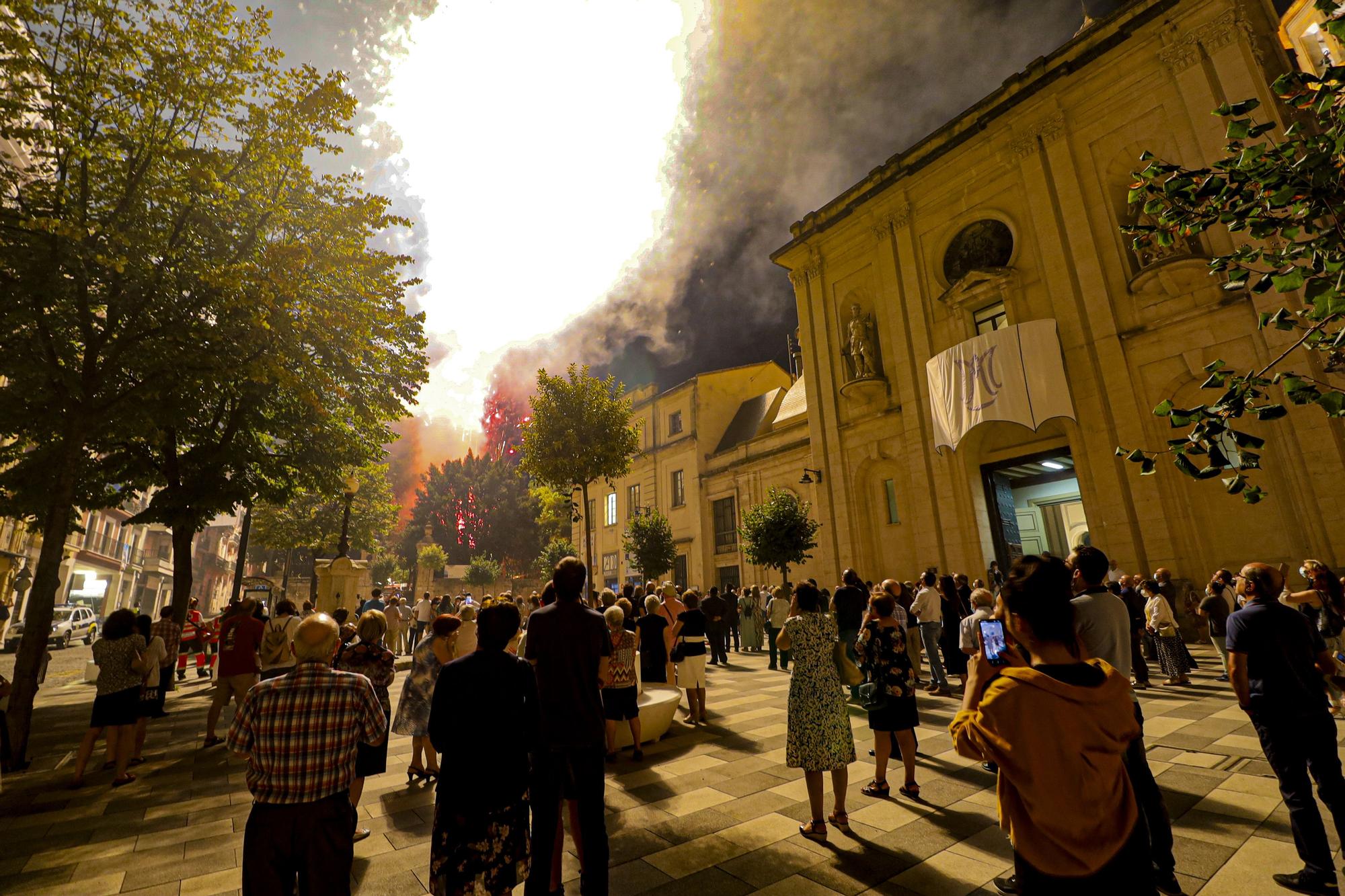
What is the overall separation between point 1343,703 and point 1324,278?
309 inches

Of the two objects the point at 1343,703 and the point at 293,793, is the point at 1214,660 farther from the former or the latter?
→ the point at 293,793

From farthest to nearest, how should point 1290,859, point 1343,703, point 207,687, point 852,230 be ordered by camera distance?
1. point 852,230
2. point 207,687
3. point 1343,703
4. point 1290,859

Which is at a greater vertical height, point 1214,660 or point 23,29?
point 23,29

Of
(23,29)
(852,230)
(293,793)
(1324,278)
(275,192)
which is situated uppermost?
(852,230)

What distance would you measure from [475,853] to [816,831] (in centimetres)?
262

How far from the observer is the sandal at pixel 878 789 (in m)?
5.07

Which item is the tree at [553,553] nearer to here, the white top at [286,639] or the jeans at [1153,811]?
the white top at [286,639]

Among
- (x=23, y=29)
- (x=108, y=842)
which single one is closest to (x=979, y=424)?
(x=108, y=842)

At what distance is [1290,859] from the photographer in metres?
3.62

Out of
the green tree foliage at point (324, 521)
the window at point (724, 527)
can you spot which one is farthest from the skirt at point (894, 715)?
the green tree foliage at point (324, 521)

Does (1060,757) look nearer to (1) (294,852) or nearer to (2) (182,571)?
(1) (294,852)

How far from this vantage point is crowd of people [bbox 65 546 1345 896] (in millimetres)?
1995

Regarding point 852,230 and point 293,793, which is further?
point 852,230

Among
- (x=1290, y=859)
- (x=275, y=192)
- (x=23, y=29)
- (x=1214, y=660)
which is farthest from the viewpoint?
(x=1214, y=660)
